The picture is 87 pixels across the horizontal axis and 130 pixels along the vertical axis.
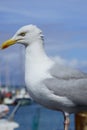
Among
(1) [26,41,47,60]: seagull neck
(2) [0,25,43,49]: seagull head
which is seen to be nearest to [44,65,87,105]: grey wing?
(1) [26,41,47,60]: seagull neck

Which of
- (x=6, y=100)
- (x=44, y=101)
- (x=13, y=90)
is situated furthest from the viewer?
(x=13, y=90)

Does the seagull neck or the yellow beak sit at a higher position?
the yellow beak

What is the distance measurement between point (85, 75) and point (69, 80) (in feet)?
0.43

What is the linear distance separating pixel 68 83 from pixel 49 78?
14 cm

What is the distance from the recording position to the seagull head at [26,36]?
396 cm

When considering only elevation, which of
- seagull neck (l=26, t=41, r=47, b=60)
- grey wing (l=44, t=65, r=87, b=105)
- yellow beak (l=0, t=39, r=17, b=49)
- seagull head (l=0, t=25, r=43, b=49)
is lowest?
grey wing (l=44, t=65, r=87, b=105)

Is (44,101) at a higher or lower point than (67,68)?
lower

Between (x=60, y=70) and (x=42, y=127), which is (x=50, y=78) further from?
(x=42, y=127)

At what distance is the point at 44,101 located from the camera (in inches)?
153

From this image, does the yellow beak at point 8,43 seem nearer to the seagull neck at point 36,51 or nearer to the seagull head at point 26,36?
the seagull head at point 26,36

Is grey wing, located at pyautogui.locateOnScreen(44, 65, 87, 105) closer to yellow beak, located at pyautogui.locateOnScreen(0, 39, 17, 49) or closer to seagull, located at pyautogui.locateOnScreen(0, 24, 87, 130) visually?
seagull, located at pyautogui.locateOnScreen(0, 24, 87, 130)

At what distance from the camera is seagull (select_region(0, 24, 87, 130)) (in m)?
3.90

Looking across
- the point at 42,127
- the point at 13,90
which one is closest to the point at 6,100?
the point at 13,90

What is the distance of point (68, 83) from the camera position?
393 cm
